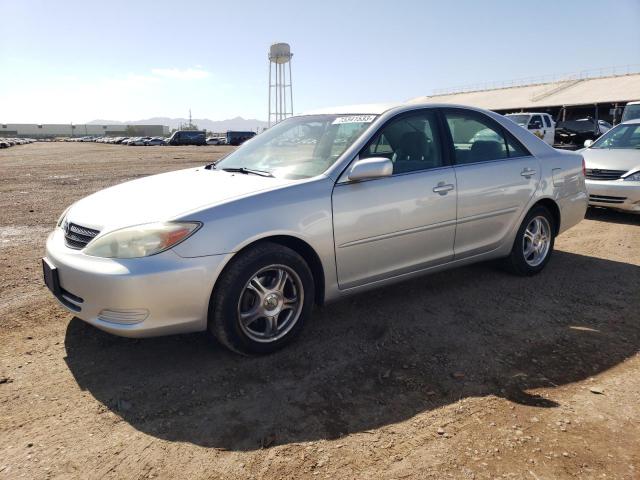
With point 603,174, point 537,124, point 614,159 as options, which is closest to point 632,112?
point 537,124

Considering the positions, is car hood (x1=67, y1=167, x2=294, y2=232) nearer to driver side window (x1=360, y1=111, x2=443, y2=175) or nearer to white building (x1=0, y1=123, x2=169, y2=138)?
driver side window (x1=360, y1=111, x2=443, y2=175)

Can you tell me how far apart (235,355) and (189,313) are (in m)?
0.50

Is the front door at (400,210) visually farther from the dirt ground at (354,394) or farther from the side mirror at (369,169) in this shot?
the dirt ground at (354,394)

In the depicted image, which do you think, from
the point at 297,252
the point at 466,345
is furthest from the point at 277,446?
the point at 466,345

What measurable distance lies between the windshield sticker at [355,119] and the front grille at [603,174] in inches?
207

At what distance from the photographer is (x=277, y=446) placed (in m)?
2.37

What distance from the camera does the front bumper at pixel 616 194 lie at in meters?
7.06

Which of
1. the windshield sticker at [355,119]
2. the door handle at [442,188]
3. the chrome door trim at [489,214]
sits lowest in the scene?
the chrome door trim at [489,214]

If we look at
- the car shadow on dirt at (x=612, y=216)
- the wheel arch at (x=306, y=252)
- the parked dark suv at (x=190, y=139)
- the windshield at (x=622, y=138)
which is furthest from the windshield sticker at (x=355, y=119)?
the parked dark suv at (x=190, y=139)

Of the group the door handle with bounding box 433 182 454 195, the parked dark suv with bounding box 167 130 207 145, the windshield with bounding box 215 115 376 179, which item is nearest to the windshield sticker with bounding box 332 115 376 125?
the windshield with bounding box 215 115 376 179

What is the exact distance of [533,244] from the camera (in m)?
4.86

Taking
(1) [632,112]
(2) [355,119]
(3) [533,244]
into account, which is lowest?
(3) [533,244]

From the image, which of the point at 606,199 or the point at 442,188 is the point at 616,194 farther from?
the point at 442,188

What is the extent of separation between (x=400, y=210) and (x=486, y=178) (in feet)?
3.46
